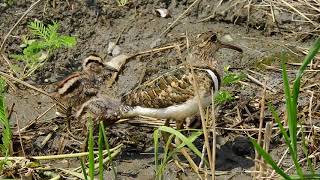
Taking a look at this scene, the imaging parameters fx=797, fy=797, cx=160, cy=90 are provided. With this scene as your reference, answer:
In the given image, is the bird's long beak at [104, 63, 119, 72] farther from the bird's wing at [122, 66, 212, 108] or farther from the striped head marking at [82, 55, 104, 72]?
the bird's wing at [122, 66, 212, 108]

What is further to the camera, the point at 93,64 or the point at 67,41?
the point at 67,41

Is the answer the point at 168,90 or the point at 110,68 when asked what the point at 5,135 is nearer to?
the point at 168,90

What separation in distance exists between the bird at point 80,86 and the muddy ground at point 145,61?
0.23 meters

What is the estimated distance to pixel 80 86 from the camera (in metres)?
6.62

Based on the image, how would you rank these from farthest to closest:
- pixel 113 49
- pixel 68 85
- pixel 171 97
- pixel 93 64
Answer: pixel 113 49 < pixel 93 64 < pixel 68 85 < pixel 171 97

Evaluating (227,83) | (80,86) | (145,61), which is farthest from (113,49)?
(227,83)

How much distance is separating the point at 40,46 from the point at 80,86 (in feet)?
2.76

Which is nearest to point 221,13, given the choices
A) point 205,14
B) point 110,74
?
point 205,14

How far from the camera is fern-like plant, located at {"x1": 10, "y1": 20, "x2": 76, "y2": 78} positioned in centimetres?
716

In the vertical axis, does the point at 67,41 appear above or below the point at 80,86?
above

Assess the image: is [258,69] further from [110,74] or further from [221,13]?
[110,74]

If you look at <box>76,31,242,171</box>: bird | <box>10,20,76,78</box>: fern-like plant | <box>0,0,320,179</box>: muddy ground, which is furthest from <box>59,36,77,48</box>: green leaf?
<box>76,31,242,171</box>: bird

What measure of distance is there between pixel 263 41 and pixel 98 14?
5.47 feet

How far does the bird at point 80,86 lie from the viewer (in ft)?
21.5
